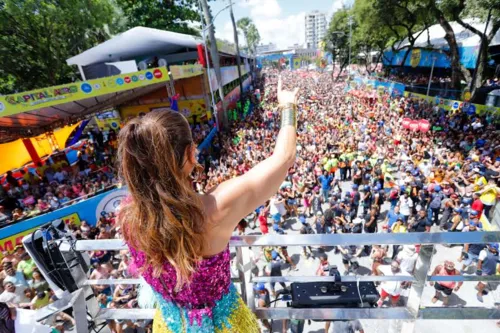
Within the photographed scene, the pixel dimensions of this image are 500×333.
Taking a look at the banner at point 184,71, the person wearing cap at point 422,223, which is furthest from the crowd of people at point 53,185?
the person wearing cap at point 422,223

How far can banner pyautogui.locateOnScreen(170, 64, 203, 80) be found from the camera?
43.0 feet

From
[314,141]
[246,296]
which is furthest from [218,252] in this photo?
[314,141]

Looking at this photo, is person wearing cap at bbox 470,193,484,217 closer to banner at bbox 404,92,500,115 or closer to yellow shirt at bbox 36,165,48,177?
banner at bbox 404,92,500,115

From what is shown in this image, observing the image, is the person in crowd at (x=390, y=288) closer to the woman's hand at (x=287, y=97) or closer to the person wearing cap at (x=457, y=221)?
the person wearing cap at (x=457, y=221)

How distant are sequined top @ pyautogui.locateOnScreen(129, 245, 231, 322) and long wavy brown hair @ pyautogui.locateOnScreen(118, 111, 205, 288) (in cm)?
7

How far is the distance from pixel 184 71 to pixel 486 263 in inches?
561

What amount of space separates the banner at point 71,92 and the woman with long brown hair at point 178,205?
10523mm

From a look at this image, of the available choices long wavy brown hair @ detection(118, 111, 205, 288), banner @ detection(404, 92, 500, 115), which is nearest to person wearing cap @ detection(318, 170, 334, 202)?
long wavy brown hair @ detection(118, 111, 205, 288)

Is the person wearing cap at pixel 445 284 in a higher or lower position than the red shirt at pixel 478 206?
higher

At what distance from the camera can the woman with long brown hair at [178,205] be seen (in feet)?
3.21

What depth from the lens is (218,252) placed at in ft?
3.66

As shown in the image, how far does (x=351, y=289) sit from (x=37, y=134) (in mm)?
16046

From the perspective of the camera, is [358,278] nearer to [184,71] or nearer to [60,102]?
[60,102]

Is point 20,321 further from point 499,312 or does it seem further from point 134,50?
point 134,50
